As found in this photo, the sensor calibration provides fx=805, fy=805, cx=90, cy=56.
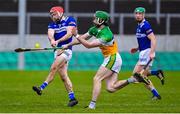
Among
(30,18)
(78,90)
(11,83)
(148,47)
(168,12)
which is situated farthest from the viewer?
(168,12)

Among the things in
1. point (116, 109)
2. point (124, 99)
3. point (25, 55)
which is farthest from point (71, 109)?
point (25, 55)

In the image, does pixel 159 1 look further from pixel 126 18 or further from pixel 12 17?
pixel 12 17

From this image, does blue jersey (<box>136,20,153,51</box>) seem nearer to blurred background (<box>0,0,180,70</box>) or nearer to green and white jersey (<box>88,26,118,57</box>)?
green and white jersey (<box>88,26,118,57</box>)

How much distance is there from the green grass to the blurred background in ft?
27.8

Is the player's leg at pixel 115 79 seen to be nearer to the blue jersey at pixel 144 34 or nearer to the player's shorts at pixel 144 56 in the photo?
the blue jersey at pixel 144 34

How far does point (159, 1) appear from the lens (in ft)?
141

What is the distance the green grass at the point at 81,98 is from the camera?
17.2 m

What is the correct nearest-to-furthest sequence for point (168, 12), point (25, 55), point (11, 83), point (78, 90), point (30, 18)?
point (78, 90) → point (11, 83) → point (25, 55) → point (30, 18) → point (168, 12)

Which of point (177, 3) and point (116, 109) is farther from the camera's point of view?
point (177, 3)

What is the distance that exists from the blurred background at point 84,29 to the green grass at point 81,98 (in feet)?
27.8

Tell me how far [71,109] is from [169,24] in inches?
1040

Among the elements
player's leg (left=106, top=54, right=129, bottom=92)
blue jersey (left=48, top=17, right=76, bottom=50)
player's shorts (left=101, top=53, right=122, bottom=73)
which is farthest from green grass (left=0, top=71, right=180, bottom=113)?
blue jersey (left=48, top=17, right=76, bottom=50)

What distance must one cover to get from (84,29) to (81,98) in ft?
70.5

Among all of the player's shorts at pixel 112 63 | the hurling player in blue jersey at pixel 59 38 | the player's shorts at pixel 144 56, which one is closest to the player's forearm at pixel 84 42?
the player's shorts at pixel 112 63
